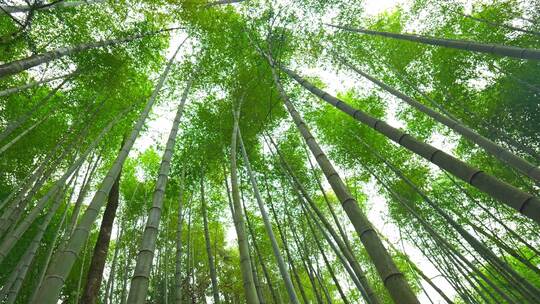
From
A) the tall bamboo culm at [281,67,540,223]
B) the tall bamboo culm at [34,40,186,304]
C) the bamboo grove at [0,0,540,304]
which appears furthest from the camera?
the bamboo grove at [0,0,540,304]

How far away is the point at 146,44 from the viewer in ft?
18.8

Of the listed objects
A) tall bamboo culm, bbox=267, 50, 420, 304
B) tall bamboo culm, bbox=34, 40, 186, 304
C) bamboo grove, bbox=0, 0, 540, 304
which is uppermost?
bamboo grove, bbox=0, 0, 540, 304

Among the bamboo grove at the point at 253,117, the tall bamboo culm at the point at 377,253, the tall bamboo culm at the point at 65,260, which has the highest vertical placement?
the bamboo grove at the point at 253,117

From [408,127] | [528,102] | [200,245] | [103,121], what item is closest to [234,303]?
[200,245]

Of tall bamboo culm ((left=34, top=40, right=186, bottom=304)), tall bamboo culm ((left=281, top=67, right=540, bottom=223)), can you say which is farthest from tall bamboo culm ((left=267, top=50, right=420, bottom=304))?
tall bamboo culm ((left=34, top=40, right=186, bottom=304))

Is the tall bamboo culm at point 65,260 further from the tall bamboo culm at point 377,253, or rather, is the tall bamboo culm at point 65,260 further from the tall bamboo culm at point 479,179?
the tall bamboo culm at point 479,179

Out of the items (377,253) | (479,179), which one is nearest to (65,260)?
(377,253)

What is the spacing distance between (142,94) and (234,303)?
6442mm

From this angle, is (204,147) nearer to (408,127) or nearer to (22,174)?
(22,174)

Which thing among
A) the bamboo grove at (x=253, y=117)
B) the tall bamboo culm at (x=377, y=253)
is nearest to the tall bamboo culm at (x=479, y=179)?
the tall bamboo culm at (x=377, y=253)

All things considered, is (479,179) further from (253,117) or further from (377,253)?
(253,117)

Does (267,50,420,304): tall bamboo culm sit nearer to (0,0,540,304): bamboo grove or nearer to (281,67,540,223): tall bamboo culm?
(281,67,540,223): tall bamboo culm

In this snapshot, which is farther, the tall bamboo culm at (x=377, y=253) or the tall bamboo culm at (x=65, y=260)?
the tall bamboo culm at (x=65, y=260)

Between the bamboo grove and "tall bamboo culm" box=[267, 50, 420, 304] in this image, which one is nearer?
"tall bamboo culm" box=[267, 50, 420, 304]
